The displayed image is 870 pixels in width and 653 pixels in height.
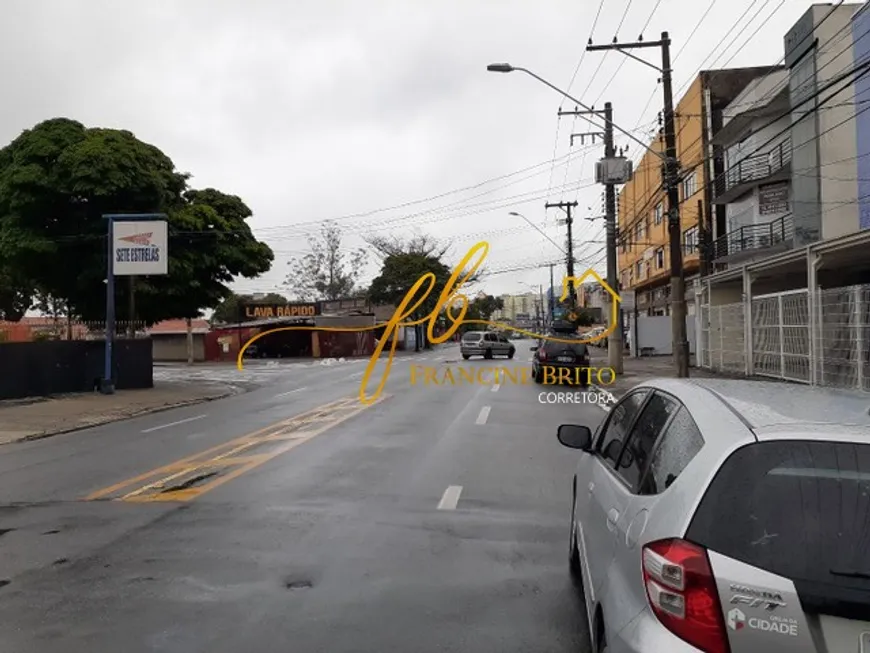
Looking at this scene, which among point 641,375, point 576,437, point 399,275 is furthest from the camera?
point 399,275

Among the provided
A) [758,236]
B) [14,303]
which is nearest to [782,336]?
[758,236]

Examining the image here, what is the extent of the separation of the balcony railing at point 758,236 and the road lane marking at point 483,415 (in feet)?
63.8

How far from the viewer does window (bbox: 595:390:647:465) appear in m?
4.10

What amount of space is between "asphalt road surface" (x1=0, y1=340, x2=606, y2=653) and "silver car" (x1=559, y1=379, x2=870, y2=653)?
1.85 metres

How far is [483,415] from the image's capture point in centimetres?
1570

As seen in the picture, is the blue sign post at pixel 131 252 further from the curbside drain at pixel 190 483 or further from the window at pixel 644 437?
the window at pixel 644 437

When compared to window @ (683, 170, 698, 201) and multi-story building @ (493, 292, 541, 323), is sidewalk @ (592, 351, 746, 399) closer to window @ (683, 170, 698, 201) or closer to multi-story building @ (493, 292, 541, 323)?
window @ (683, 170, 698, 201)

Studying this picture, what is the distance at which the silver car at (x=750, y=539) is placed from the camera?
2.15 metres

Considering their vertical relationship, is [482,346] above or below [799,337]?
below

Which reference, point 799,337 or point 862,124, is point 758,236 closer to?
point 862,124

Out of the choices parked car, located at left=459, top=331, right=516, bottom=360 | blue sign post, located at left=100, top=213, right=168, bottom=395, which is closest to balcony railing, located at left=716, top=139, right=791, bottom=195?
parked car, located at left=459, top=331, right=516, bottom=360

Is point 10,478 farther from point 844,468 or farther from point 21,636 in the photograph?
point 844,468

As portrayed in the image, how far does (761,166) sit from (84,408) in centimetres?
2899

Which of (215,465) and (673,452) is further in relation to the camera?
(215,465)
